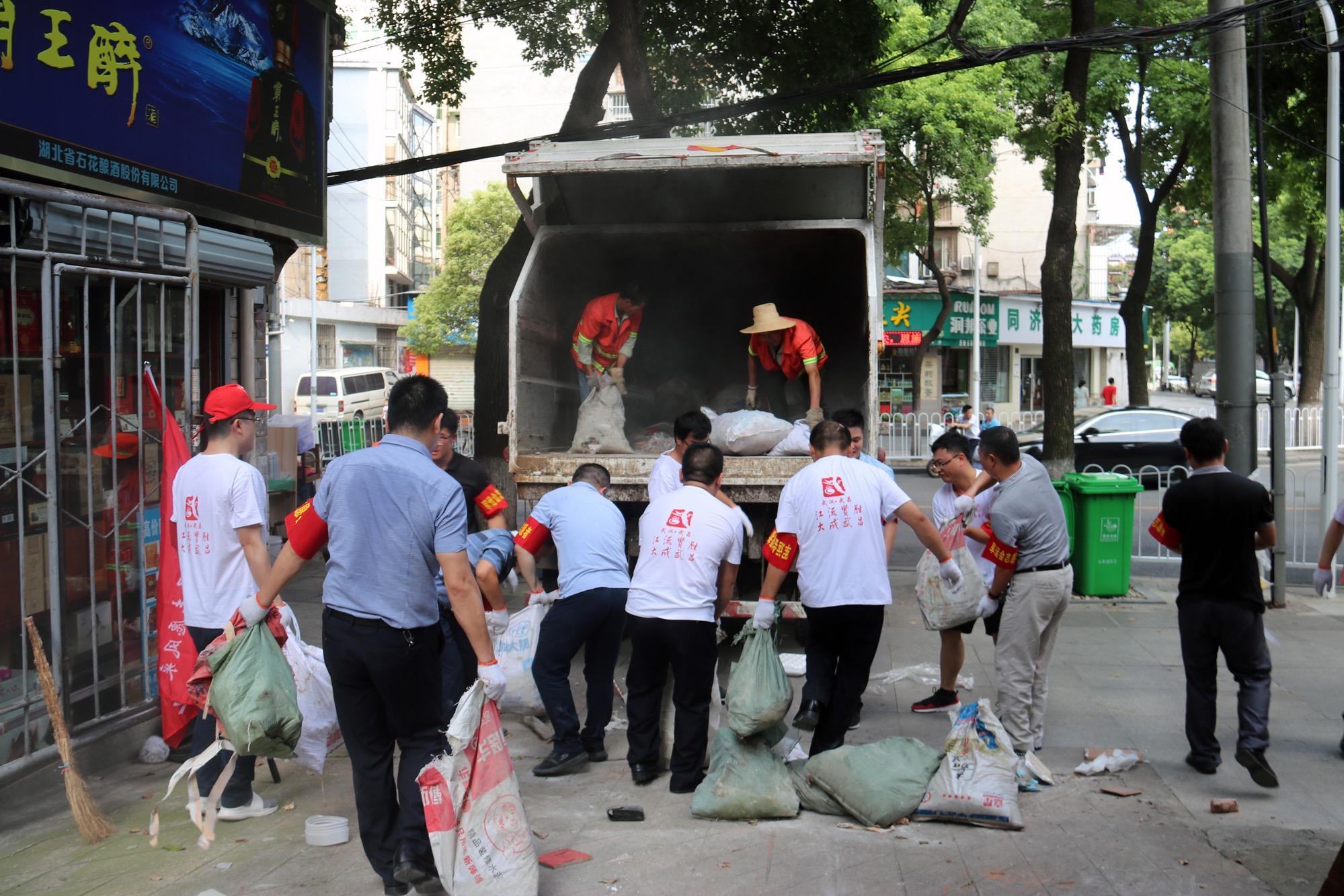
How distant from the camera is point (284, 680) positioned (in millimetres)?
4137

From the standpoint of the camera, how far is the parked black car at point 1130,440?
1736 centimetres

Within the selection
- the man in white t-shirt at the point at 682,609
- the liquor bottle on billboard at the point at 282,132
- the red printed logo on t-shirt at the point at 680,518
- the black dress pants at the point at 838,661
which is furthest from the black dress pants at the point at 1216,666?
the liquor bottle on billboard at the point at 282,132

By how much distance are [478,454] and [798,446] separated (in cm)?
459

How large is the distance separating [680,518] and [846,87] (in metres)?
6.09

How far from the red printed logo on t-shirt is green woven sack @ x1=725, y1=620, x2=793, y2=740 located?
0.53 m

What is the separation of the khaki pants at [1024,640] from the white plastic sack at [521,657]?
7.08 feet

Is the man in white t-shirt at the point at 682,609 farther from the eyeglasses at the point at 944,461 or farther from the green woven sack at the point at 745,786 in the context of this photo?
the eyeglasses at the point at 944,461

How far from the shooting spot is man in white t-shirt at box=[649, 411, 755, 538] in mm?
6078

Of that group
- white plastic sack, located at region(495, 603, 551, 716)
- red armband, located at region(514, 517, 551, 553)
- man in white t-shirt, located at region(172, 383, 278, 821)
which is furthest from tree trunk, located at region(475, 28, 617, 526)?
man in white t-shirt, located at region(172, 383, 278, 821)

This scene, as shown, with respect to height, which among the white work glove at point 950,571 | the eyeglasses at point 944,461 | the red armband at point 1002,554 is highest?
the eyeglasses at point 944,461

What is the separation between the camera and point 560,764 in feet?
17.0

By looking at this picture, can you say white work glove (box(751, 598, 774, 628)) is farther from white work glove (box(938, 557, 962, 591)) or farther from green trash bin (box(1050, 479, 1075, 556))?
green trash bin (box(1050, 479, 1075, 556))

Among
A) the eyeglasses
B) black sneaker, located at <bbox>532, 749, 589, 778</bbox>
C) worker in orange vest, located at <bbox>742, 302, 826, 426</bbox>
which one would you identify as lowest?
black sneaker, located at <bbox>532, 749, 589, 778</bbox>

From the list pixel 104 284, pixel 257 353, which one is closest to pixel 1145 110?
pixel 257 353
